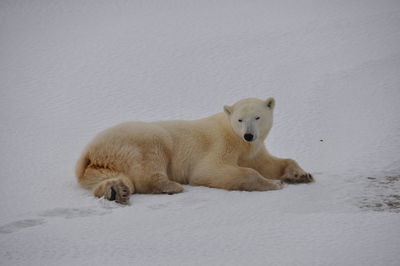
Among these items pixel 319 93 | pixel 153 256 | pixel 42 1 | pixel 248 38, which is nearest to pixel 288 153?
pixel 319 93

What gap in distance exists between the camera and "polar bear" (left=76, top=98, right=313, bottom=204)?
473 cm

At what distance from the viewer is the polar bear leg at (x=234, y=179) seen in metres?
4.82

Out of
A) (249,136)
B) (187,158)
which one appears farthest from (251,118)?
(187,158)

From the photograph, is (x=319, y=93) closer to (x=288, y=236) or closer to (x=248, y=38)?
(x=248, y=38)

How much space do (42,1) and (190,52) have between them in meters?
4.51

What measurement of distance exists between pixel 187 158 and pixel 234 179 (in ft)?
1.91

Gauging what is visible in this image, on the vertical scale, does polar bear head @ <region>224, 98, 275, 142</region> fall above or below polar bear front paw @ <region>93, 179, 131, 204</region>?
above

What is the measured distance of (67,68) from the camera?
9.09m

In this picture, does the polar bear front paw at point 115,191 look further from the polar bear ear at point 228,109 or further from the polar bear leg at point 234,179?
the polar bear ear at point 228,109

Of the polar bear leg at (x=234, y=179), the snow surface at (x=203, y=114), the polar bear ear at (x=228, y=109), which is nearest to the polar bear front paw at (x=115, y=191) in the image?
the snow surface at (x=203, y=114)

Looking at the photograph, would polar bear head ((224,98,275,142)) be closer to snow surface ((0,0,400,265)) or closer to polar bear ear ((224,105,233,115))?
polar bear ear ((224,105,233,115))

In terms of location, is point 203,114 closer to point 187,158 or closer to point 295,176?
point 187,158

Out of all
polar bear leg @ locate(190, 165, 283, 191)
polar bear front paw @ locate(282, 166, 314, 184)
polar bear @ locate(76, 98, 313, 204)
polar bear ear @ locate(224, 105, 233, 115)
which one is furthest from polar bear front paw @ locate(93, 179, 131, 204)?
polar bear front paw @ locate(282, 166, 314, 184)

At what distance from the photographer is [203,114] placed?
7.43m
